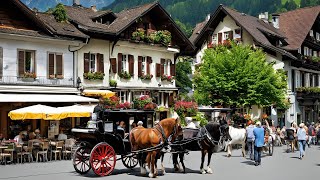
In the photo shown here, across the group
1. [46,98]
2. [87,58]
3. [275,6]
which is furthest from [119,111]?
[275,6]

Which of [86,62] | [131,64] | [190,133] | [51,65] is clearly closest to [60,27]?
[51,65]

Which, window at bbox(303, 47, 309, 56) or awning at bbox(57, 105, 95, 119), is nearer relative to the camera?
awning at bbox(57, 105, 95, 119)

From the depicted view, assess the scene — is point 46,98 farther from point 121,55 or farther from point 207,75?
point 207,75

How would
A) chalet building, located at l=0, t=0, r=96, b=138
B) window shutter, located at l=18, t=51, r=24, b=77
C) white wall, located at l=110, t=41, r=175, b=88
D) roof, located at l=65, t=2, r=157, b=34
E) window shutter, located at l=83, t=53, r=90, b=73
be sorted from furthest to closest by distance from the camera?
white wall, located at l=110, t=41, r=175, b=88, roof, located at l=65, t=2, r=157, b=34, window shutter, located at l=83, t=53, r=90, b=73, window shutter, located at l=18, t=51, r=24, b=77, chalet building, located at l=0, t=0, r=96, b=138

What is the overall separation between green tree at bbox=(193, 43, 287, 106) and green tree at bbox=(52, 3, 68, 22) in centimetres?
1340

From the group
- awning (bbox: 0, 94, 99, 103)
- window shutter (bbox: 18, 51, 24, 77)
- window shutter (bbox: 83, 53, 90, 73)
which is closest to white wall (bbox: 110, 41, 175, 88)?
window shutter (bbox: 83, 53, 90, 73)

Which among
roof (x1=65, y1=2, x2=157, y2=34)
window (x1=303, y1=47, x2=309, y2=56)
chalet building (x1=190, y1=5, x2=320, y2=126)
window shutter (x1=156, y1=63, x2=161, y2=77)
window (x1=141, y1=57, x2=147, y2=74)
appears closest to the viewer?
roof (x1=65, y1=2, x2=157, y2=34)

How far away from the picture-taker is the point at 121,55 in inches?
1340

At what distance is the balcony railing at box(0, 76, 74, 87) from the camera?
26.6 meters

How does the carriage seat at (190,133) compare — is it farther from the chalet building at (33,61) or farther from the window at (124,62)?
the window at (124,62)

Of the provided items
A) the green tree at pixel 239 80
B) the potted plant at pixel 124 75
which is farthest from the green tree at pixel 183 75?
the potted plant at pixel 124 75

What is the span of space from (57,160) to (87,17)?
14097mm

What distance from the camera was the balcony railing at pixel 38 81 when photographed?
87.4 ft

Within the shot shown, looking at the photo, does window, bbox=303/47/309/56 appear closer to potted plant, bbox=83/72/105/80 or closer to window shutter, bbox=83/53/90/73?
potted plant, bbox=83/72/105/80
